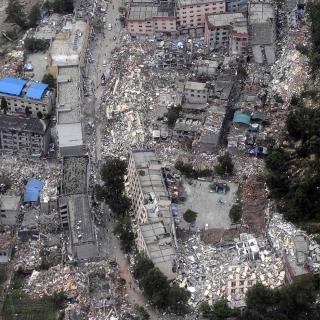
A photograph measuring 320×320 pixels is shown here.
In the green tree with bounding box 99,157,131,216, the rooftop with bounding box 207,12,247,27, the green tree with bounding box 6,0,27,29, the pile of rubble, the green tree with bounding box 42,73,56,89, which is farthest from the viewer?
the green tree with bounding box 6,0,27,29

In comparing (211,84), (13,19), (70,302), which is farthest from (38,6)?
(70,302)

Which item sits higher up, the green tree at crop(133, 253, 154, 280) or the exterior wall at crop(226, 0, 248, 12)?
the exterior wall at crop(226, 0, 248, 12)

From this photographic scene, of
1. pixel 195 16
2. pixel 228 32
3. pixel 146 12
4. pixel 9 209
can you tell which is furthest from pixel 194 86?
pixel 9 209

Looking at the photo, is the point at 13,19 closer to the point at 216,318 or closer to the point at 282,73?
the point at 282,73

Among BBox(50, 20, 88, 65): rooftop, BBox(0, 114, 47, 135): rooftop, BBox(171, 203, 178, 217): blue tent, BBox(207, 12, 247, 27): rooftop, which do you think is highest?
BBox(207, 12, 247, 27): rooftop

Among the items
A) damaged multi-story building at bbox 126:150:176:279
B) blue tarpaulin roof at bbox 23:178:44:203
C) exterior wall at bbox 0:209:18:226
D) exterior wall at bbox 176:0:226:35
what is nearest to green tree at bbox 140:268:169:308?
damaged multi-story building at bbox 126:150:176:279

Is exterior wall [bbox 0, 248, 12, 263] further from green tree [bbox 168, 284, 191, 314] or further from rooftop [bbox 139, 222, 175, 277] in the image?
green tree [bbox 168, 284, 191, 314]

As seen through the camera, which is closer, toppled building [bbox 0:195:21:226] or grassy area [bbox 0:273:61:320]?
grassy area [bbox 0:273:61:320]
